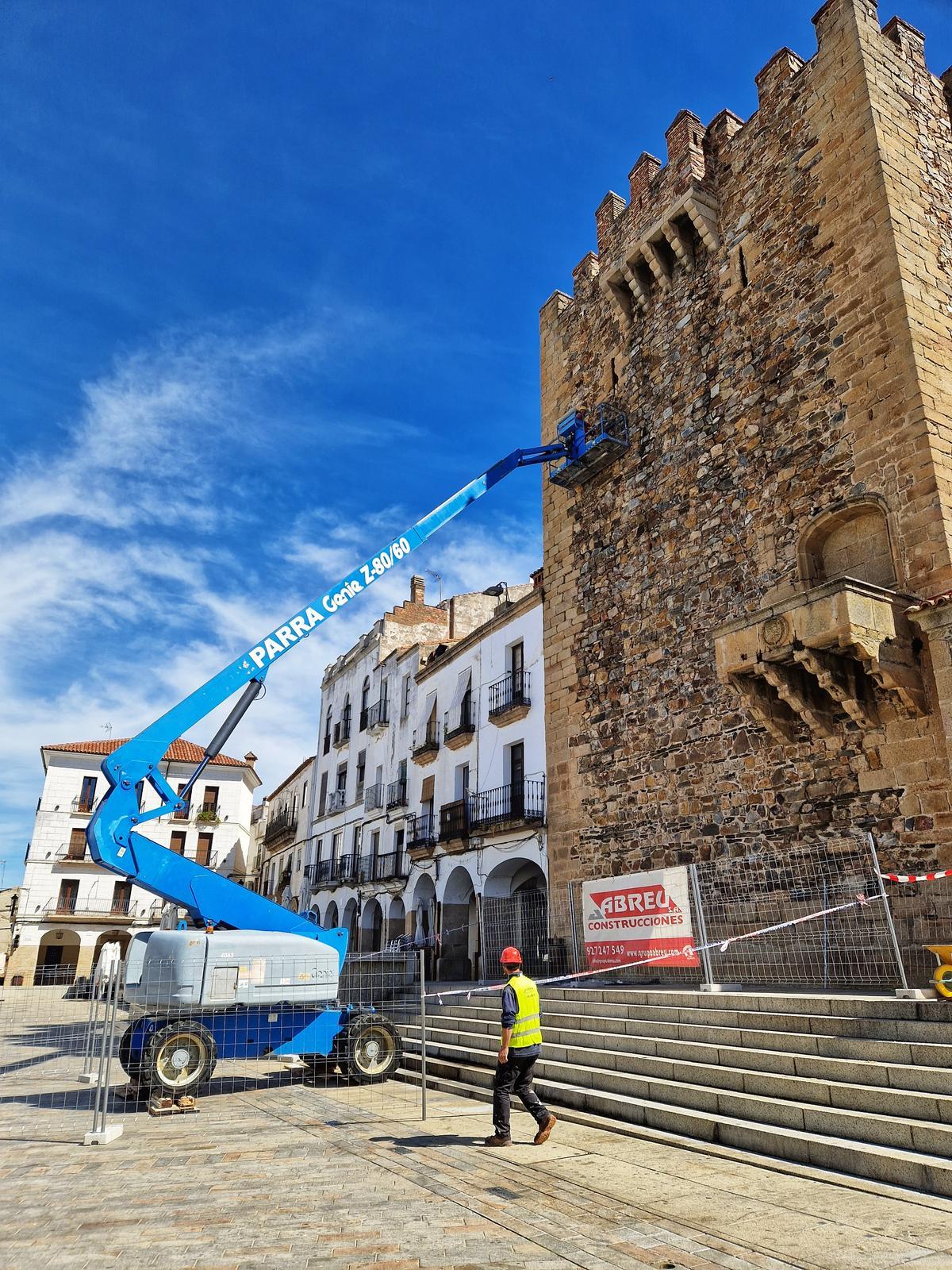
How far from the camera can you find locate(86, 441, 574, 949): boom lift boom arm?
9.12 meters

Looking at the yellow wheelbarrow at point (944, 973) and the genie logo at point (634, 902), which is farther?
the genie logo at point (634, 902)

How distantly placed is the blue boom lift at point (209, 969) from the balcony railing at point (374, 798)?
17.7 metres

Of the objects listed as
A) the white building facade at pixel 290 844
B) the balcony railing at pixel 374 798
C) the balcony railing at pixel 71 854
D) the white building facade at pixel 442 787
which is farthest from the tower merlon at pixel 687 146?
the balcony railing at pixel 71 854

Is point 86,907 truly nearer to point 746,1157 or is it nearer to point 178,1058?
point 178,1058

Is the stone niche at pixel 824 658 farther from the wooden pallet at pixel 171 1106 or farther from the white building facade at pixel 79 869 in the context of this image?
the white building facade at pixel 79 869

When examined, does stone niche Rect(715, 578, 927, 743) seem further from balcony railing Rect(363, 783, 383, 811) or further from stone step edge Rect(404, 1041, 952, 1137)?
balcony railing Rect(363, 783, 383, 811)

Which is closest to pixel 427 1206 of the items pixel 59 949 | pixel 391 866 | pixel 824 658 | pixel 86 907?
pixel 824 658

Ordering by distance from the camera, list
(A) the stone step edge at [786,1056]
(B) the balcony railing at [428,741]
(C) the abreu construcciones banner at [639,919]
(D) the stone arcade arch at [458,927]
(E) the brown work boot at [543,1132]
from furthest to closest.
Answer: (B) the balcony railing at [428,741] < (D) the stone arcade arch at [458,927] < (C) the abreu construcciones banner at [639,919] < (E) the brown work boot at [543,1132] < (A) the stone step edge at [786,1056]

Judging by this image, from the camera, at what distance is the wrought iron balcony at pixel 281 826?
38.2m

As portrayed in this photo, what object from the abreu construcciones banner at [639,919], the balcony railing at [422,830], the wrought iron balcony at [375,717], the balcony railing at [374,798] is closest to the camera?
the abreu construcciones banner at [639,919]

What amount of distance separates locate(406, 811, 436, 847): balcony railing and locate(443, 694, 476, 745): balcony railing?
232cm

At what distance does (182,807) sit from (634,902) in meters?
5.33

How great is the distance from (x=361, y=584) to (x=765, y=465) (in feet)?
18.4

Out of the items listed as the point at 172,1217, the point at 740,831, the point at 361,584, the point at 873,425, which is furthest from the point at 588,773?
the point at 172,1217
